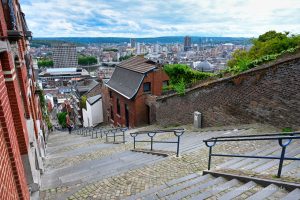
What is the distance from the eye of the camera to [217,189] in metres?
4.11

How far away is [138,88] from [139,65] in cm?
→ 242

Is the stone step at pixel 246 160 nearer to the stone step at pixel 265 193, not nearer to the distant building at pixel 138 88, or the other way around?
the stone step at pixel 265 193

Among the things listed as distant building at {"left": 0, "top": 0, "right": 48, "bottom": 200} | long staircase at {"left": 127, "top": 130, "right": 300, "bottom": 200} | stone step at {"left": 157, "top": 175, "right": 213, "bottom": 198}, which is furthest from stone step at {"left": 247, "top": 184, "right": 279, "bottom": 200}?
distant building at {"left": 0, "top": 0, "right": 48, "bottom": 200}

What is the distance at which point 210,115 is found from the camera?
11.2 metres

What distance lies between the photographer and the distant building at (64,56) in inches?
5842

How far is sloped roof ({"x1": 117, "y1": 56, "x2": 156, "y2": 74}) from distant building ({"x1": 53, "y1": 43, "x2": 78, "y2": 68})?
141 m

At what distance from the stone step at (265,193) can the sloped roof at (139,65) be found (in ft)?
47.6

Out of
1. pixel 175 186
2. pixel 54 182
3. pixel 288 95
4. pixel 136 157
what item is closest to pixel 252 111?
pixel 288 95

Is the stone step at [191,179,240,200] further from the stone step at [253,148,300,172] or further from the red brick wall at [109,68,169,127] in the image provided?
the red brick wall at [109,68,169,127]

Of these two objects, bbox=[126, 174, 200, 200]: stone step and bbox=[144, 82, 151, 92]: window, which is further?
bbox=[144, 82, 151, 92]: window

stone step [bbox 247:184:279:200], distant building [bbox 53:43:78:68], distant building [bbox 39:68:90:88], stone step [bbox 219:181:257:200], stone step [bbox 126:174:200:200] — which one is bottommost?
distant building [bbox 39:68:90:88]

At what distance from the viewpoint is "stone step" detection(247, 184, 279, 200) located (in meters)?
3.46

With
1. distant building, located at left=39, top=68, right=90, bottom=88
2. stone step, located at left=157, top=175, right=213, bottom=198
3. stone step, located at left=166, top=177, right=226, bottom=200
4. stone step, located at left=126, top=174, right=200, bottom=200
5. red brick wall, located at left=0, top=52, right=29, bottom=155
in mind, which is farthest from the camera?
distant building, located at left=39, top=68, right=90, bottom=88

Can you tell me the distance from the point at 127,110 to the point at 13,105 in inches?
562
